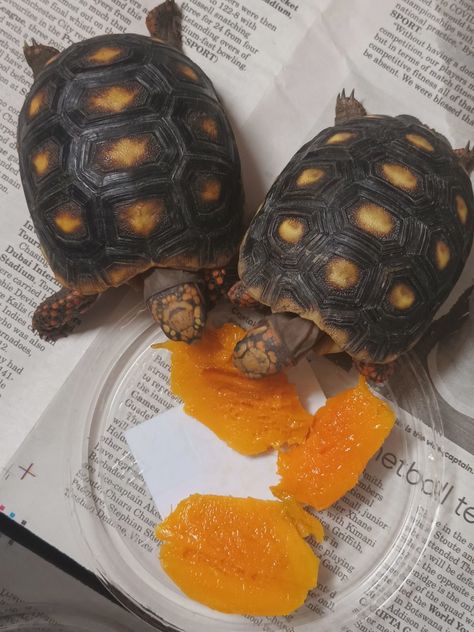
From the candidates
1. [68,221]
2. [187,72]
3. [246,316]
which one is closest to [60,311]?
[68,221]

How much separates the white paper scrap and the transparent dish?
1.0 inches

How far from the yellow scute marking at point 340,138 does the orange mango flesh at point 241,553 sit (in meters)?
0.49

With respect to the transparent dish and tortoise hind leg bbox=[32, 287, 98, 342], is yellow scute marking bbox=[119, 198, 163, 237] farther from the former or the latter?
the transparent dish

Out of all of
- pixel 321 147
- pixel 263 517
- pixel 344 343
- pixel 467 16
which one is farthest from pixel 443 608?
pixel 467 16

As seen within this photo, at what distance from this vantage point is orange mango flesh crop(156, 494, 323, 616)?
88 centimetres

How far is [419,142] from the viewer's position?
0.85m

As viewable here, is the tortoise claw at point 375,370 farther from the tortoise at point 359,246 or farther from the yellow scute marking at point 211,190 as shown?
the yellow scute marking at point 211,190

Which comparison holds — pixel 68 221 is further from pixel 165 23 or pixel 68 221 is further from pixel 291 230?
pixel 165 23

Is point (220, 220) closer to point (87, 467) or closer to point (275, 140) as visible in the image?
point (275, 140)

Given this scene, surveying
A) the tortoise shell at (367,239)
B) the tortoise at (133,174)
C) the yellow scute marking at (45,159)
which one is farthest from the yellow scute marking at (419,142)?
the yellow scute marking at (45,159)

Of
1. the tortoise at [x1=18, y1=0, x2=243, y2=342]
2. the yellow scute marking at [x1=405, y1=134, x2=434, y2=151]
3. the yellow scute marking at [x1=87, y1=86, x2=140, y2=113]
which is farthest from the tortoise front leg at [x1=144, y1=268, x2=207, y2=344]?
the yellow scute marking at [x1=405, y1=134, x2=434, y2=151]

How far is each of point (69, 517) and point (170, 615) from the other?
0.21 metres

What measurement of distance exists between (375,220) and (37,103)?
47 centimetres

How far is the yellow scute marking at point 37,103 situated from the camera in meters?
0.87
